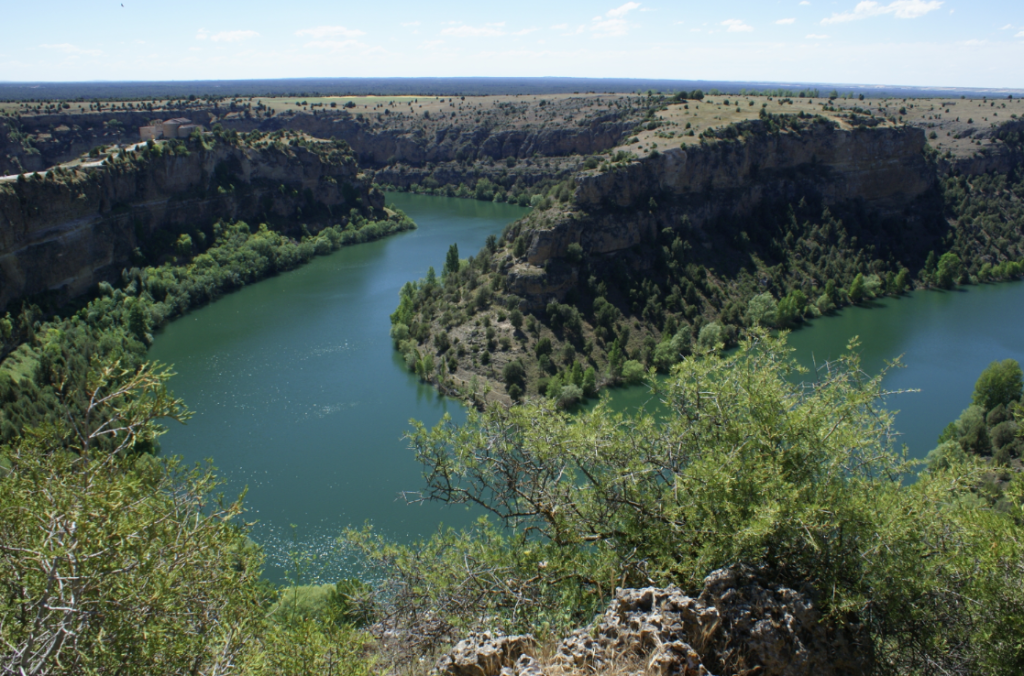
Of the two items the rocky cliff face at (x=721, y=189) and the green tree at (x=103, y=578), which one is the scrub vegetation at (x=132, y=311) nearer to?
the green tree at (x=103, y=578)

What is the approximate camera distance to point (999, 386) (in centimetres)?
2800

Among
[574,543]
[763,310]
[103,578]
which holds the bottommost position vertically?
[763,310]

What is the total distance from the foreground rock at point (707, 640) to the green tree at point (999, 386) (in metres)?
25.9

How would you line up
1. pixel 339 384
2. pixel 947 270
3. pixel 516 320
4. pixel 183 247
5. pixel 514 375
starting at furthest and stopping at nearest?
pixel 183 247 → pixel 947 270 → pixel 516 320 → pixel 339 384 → pixel 514 375

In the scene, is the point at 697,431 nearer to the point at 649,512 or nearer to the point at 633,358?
the point at 649,512

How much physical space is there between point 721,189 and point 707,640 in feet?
153

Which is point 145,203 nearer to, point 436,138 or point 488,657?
point 488,657

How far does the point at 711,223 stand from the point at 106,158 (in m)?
45.5

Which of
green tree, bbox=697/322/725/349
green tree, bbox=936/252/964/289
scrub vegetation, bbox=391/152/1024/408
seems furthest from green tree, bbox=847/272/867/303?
green tree, bbox=697/322/725/349

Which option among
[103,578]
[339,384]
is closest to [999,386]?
[339,384]

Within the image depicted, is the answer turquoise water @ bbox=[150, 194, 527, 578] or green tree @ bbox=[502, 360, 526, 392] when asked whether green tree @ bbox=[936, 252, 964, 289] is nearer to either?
green tree @ bbox=[502, 360, 526, 392]

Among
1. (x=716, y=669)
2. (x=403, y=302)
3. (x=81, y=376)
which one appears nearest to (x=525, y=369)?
(x=403, y=302)

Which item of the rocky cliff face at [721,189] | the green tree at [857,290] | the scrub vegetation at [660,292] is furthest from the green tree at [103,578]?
the green tree at [857,290]

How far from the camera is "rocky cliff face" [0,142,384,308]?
39125 mm
